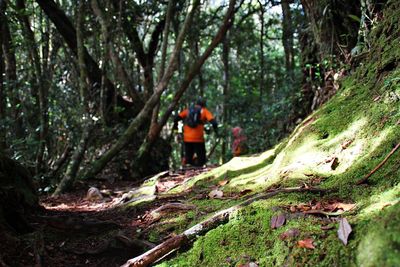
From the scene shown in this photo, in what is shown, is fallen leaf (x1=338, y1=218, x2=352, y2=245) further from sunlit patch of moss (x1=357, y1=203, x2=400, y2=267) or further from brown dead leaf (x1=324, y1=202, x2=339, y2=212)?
brown dead leaf (x1=324, y1=202, x2=339, y2=212)

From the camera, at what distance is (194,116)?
33.9 feet

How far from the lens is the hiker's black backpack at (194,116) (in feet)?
33.8

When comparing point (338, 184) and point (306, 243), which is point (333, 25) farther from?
point (306, 243)

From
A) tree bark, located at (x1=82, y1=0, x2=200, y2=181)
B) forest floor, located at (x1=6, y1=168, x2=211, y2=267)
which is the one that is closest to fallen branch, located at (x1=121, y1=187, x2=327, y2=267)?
forest floor, located at (x1=6, y1=168, x2=211, y2=267)

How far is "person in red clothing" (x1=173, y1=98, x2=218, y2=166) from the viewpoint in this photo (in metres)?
10.3

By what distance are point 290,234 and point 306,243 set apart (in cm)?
17

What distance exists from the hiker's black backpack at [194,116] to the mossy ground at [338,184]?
15.6 ft

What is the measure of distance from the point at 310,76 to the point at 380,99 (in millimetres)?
3781

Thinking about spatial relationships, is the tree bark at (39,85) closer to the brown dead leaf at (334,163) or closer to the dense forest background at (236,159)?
the dense forest background at (236,159)

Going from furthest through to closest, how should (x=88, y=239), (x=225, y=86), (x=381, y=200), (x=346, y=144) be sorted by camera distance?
(x=225, y=86) < (x=88, y=239) < (x=346, y=144) < (x=381, y=200)

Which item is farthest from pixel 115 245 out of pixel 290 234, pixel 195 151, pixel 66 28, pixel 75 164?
pixel 66 28

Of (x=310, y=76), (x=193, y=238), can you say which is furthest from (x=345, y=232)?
(x=310, y=76)

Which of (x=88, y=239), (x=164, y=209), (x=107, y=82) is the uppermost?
(x=107, y=82)

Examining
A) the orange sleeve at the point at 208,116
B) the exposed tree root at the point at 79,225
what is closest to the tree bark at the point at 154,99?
the orange sleeve at the point at 208,116
